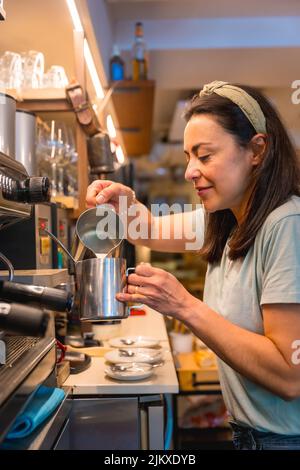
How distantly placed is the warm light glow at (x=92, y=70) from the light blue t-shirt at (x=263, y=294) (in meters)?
1.07

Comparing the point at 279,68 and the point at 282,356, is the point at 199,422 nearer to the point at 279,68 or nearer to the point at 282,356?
the point at 282,356

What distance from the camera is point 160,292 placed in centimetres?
88

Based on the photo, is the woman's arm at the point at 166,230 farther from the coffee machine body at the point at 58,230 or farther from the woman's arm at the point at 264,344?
the woman's arm at the point at 264,344

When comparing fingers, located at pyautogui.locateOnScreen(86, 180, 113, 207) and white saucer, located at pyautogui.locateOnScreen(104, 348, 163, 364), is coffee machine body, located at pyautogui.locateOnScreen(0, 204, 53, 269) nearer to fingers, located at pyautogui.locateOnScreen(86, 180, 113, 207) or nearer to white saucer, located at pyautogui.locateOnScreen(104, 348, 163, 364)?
fingers, located at pyautogui.locateOnScreen(86, 180, 113, 207)

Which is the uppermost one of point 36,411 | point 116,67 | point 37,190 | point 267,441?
point 116,67

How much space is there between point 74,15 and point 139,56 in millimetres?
1228

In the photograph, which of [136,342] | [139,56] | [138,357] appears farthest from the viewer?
[139,56]

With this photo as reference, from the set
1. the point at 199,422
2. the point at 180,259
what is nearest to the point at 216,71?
the point at 199,422

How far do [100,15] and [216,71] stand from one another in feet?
3.55

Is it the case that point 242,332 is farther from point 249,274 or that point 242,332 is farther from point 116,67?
point 116,67

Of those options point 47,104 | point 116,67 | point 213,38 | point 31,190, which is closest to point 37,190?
point 31,190

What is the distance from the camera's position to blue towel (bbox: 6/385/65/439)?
667 millimetres

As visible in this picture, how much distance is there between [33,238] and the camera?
1.13 m

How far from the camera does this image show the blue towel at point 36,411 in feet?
2.19
